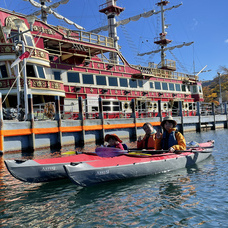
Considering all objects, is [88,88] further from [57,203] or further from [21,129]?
[57,203]

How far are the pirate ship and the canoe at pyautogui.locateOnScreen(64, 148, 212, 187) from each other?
9271 millimetres

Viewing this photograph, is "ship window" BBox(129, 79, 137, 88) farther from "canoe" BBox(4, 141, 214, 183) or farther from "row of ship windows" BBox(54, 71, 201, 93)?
"canoe" BBox(4, 141, 214, 183)

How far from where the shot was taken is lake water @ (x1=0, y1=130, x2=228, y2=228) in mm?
5211

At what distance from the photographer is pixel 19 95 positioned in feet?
53.9

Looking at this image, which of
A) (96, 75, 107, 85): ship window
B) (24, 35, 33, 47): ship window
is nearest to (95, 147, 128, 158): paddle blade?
(24, 35, 33, 47): ship window

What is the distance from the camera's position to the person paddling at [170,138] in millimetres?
9281

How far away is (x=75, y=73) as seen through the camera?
2344 cm

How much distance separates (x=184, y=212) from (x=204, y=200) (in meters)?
0.93

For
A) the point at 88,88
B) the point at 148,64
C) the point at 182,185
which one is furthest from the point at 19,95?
the point at 148,64

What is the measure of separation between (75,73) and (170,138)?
51.3 feet

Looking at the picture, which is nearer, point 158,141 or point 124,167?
point 124,167

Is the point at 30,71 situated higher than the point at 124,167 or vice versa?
the point at 30,71

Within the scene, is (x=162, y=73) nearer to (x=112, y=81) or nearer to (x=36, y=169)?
(x=112, y=81)

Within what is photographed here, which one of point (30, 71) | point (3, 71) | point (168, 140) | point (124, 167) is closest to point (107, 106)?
point (30, 71)
